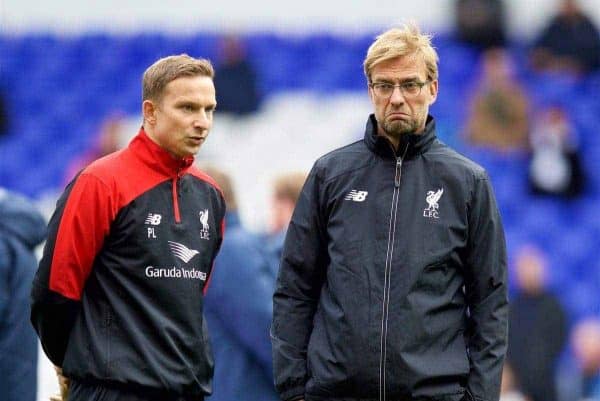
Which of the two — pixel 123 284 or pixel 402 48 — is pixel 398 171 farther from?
pixel 123 284

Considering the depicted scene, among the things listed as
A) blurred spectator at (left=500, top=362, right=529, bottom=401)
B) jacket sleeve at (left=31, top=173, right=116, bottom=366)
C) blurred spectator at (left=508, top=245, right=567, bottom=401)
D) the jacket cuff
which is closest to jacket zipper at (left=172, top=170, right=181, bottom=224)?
jacket sleeve at (left=31, top=173, right=116, bottom=366)

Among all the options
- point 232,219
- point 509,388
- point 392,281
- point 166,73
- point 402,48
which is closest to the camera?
point 392,281

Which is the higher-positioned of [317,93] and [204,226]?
[204,226]

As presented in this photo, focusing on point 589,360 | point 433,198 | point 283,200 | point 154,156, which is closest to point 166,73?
point 154,156

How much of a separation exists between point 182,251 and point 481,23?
29.5ft

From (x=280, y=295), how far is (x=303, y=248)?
0.17 m

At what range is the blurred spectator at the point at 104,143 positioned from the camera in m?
12.0

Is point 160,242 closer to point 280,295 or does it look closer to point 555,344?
point 280,295

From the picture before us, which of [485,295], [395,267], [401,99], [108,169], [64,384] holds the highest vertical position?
[401,99]

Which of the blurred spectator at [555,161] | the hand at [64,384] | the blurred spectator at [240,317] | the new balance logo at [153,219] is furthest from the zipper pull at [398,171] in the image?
the blurred spectator at [555,161]

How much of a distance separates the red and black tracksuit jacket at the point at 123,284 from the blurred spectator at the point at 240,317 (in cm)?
113

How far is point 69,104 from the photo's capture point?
45.2 ft

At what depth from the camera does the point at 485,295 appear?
4.60 metres

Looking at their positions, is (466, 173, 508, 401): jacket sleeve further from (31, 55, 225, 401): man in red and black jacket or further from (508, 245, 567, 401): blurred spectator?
(508, 245, 567, 401): blurred spectator
